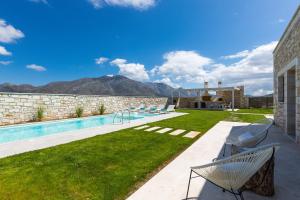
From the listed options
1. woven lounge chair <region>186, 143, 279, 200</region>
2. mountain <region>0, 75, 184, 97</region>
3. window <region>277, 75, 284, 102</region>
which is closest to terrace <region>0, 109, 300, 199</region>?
woven lounge chair <region>186, 143, 279, 200</region>

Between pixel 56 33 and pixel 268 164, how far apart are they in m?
28.7

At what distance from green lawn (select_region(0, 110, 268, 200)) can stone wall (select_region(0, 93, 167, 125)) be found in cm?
736

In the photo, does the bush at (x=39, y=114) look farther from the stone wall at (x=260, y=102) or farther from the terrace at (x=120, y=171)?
the stone wall at (x=260, y=102)

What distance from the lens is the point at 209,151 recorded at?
4.73 m

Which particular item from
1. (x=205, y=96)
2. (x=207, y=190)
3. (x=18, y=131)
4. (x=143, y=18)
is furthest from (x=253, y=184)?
(x=205, y=96)

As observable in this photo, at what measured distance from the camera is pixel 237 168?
2.12 metres

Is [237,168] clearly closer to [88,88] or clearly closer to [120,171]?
[120,171]

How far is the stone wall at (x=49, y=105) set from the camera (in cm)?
1009

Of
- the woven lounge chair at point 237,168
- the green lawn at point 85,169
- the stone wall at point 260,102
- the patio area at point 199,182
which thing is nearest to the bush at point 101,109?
the green lawn at point 85,169

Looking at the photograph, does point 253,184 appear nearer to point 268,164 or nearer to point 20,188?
point 268,164

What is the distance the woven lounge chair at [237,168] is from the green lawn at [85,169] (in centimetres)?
141

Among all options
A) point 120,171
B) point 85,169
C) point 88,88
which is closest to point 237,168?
point 120,171

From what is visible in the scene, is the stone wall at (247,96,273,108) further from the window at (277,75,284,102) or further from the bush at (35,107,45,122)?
the bush at (35,107,45,122)

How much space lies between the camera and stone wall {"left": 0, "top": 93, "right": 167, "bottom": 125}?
10.1 meters
